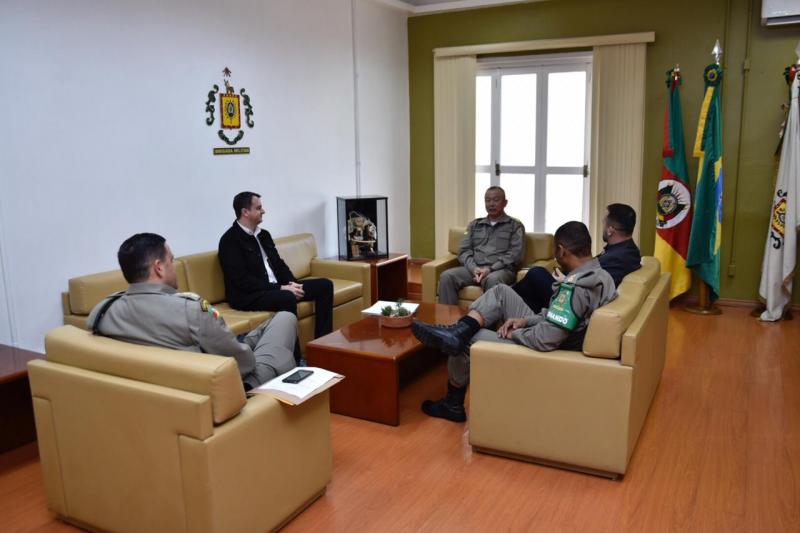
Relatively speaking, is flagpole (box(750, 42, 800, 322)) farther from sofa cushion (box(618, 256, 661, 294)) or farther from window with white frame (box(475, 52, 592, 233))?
sofa cushion (box(618, 256, 661, 294))

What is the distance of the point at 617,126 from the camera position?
20.7 feet

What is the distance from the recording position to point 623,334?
119 inches

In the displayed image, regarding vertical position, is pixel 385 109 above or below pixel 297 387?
above

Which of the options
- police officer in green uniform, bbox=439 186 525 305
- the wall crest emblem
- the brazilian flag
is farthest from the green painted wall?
the wall crest emblem

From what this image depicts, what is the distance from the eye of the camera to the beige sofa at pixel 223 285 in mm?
3967

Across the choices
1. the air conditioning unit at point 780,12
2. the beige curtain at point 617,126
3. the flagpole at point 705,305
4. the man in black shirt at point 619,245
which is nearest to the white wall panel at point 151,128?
the beige curtain at point 617,126

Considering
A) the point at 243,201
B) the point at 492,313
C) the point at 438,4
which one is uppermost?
the point at 438,4

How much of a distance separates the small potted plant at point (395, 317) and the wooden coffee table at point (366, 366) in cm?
9

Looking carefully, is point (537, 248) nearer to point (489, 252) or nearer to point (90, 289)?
point (489, 252)

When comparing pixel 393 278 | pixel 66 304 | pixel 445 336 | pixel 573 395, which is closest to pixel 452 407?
pixel 445 336

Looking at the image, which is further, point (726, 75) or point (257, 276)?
point (726, 75)

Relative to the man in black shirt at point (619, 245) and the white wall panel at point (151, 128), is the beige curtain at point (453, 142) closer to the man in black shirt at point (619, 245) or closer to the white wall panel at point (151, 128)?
the white wall panel at point (151, 128)

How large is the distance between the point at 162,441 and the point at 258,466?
0.36 meters

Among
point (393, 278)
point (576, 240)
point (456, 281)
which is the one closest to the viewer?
point (576, 240)
